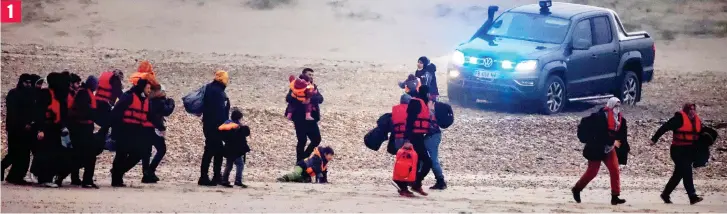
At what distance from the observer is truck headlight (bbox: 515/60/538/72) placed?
24703 millimetres

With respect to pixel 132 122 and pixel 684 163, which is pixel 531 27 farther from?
pixel 132 122

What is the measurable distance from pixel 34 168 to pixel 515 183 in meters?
5.74

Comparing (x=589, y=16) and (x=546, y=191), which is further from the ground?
(x=589, y=16)

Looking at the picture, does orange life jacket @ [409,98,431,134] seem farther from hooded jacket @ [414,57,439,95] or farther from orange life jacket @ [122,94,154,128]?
hooded jacket @ [414,57,439,95]

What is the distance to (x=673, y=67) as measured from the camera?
32.8 meters

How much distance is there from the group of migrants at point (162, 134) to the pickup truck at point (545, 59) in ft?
19.9

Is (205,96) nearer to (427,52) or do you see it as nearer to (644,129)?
(644,129)

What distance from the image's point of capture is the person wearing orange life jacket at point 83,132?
17453mm

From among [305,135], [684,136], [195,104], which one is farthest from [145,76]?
[684,136]

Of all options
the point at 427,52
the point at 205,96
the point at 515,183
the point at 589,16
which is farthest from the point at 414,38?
the point at 205,96

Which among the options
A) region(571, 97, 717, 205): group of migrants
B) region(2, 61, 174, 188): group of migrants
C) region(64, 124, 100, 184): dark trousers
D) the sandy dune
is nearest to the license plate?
the sandy dune

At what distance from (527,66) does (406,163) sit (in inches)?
282

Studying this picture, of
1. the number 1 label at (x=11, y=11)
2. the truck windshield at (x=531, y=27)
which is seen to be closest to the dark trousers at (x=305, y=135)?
the truck windshield at (x=531, y=27)

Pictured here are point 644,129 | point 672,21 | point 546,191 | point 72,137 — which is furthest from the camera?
point 672,21
